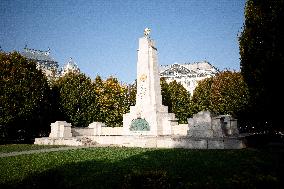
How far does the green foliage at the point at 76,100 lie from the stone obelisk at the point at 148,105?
934 cm

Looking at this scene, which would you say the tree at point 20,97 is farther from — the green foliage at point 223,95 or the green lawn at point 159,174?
the green foliage at point 223,95

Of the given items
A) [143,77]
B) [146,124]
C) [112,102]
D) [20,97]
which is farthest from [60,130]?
[112,102]

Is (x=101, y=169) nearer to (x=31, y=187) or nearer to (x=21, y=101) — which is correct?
(x=31, y=187)

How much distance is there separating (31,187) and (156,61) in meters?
23.4

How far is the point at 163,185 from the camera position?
6391mm

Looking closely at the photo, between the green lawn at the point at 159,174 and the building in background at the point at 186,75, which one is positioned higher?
the building in background at the point at 186,75

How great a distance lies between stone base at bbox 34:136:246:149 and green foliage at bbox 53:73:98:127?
24.5 ft

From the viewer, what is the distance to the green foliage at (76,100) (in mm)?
33906

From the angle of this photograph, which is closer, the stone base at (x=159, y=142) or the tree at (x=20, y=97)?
the stone base at (x=159, y=142)

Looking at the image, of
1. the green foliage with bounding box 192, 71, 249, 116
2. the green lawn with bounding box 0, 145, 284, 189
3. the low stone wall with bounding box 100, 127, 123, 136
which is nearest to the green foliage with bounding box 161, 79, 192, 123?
the green foliage with bounding box 192, 71, 249, 116

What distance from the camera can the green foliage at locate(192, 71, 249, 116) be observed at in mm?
35719

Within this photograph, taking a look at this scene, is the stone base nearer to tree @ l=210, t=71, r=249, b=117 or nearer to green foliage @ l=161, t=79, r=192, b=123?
tree @ l=210, t=71, r=249, b=117

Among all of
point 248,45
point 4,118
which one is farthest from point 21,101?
point 248,45

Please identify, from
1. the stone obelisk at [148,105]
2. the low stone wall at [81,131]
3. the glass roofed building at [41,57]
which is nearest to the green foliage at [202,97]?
the stone obelisk at [148,105]
